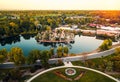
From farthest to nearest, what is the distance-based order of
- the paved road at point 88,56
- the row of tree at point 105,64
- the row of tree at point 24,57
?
the paved road at point 88,56, the row of tree at point 24,57, the row of tree at point 105,64

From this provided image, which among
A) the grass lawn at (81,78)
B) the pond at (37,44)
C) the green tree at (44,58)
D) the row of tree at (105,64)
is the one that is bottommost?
the pond at (37,44)

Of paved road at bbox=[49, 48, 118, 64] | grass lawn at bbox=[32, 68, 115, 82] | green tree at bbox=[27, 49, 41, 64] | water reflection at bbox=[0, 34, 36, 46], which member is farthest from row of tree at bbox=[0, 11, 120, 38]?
grass lawn at bbox=[32, 68, 115, 82]

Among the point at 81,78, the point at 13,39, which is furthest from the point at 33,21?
the point at 81,78

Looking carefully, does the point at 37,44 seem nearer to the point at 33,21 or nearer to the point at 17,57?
the point at 17,57

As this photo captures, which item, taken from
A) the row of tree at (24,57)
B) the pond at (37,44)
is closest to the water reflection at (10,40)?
the pond at (37,44)

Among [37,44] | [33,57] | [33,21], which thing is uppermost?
[33,21]

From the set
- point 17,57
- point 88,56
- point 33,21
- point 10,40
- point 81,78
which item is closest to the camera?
point 81,78

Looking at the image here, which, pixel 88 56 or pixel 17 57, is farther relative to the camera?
pixel 88 56

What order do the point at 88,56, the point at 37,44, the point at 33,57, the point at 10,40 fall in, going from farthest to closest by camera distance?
the point at 10,40 < the point at 37,44 < the point at 88,56 < the point at 33,57

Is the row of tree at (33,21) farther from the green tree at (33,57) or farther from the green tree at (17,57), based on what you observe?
the green tree at (33,57)

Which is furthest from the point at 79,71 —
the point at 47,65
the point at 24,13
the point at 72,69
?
the point at 24,13

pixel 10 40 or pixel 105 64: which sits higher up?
pixel 105 64
